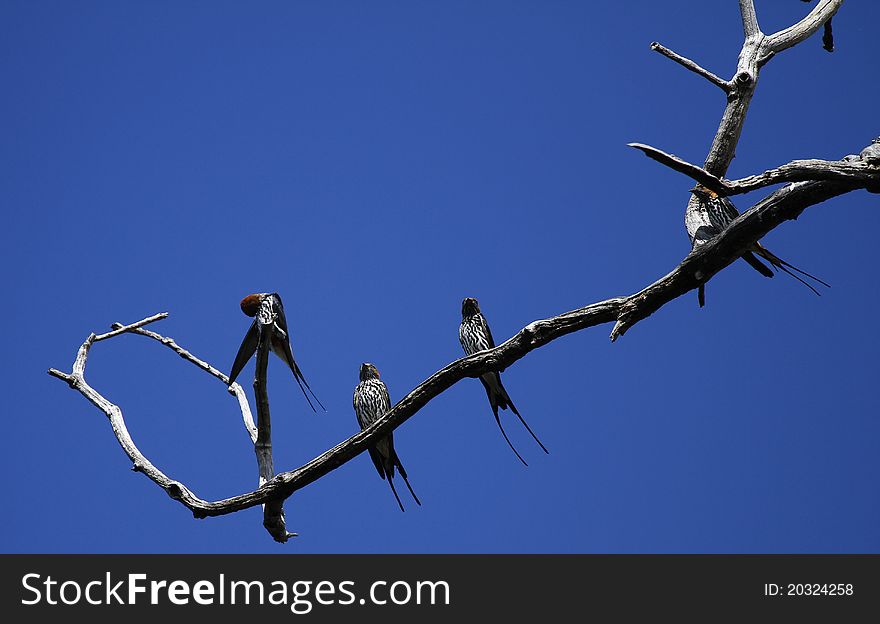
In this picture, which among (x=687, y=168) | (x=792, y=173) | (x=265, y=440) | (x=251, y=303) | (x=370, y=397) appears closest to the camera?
(x=792, y=173)

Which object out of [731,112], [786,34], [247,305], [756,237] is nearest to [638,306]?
[756,237]

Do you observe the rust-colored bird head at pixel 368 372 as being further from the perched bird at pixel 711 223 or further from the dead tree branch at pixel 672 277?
the perched bird at pixel 711 223

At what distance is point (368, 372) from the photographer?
26.1 feet

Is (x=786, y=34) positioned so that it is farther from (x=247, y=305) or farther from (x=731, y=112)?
(x=247, y=305)

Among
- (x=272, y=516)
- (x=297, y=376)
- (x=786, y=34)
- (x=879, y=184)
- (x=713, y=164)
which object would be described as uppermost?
(x=786, y=34)

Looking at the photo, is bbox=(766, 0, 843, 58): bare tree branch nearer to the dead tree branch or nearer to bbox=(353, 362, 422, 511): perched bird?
the dead tree branch

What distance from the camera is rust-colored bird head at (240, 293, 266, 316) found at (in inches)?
199

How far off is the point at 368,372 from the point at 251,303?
297 centimetres

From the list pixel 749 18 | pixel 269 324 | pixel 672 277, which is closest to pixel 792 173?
pixel 672 277

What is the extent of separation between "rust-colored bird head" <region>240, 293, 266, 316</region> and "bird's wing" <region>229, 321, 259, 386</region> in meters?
0.08

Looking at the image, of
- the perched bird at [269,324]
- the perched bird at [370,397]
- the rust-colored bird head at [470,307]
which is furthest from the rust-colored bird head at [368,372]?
the perched bird at [269,324]

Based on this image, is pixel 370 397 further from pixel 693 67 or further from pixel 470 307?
pixel 693 67

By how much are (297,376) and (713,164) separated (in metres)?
2.66

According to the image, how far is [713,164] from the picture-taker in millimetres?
4355
